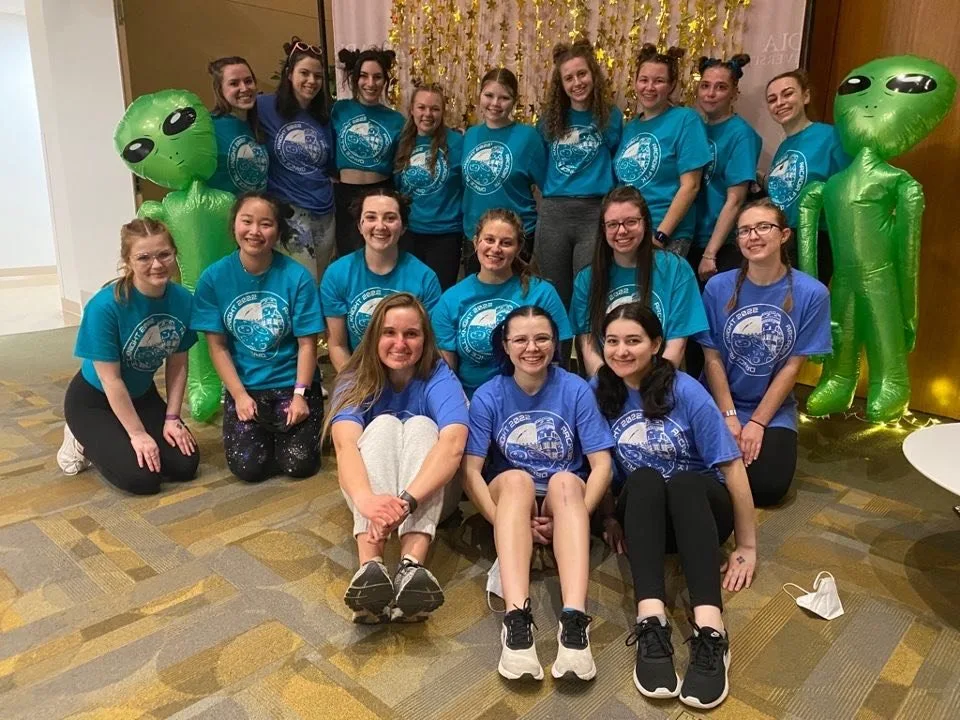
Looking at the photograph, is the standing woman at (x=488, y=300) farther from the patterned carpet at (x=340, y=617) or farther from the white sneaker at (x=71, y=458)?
the white sneaker at (x=71, y=458)

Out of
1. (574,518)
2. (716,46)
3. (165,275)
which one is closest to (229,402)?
(165,275)

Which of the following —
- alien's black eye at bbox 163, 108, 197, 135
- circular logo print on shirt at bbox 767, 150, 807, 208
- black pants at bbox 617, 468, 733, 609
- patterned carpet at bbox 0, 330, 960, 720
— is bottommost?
patterned carpet at bbox 0, 330, 960, 720

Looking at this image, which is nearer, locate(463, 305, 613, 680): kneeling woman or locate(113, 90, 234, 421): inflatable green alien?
locate(463, 305, 613, 680): kneeling woman

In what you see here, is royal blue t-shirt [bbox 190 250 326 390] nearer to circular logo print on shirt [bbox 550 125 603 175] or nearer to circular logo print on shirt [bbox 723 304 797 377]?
circular logo print on shirt [bbox 550 125 603 175]

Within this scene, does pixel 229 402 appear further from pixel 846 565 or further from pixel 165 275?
pixel 846 565

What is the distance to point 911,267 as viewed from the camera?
2.62 meters

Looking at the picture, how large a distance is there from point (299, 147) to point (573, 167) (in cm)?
118

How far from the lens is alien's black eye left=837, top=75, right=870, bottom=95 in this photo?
2596mm

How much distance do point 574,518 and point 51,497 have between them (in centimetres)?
176

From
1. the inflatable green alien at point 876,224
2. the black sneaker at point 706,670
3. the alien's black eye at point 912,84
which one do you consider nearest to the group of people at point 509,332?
the black sneaker at point 706,670

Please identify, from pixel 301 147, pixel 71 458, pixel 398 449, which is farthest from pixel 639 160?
pixel 71 458

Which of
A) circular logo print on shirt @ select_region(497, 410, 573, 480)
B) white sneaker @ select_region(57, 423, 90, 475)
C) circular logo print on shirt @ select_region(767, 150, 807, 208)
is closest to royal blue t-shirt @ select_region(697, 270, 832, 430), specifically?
circular logo print on shirt @ select_region(767, 150, 807, 208)

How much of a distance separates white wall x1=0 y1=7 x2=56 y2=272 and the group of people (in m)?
4.94

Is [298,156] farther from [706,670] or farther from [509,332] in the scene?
[706,670]
